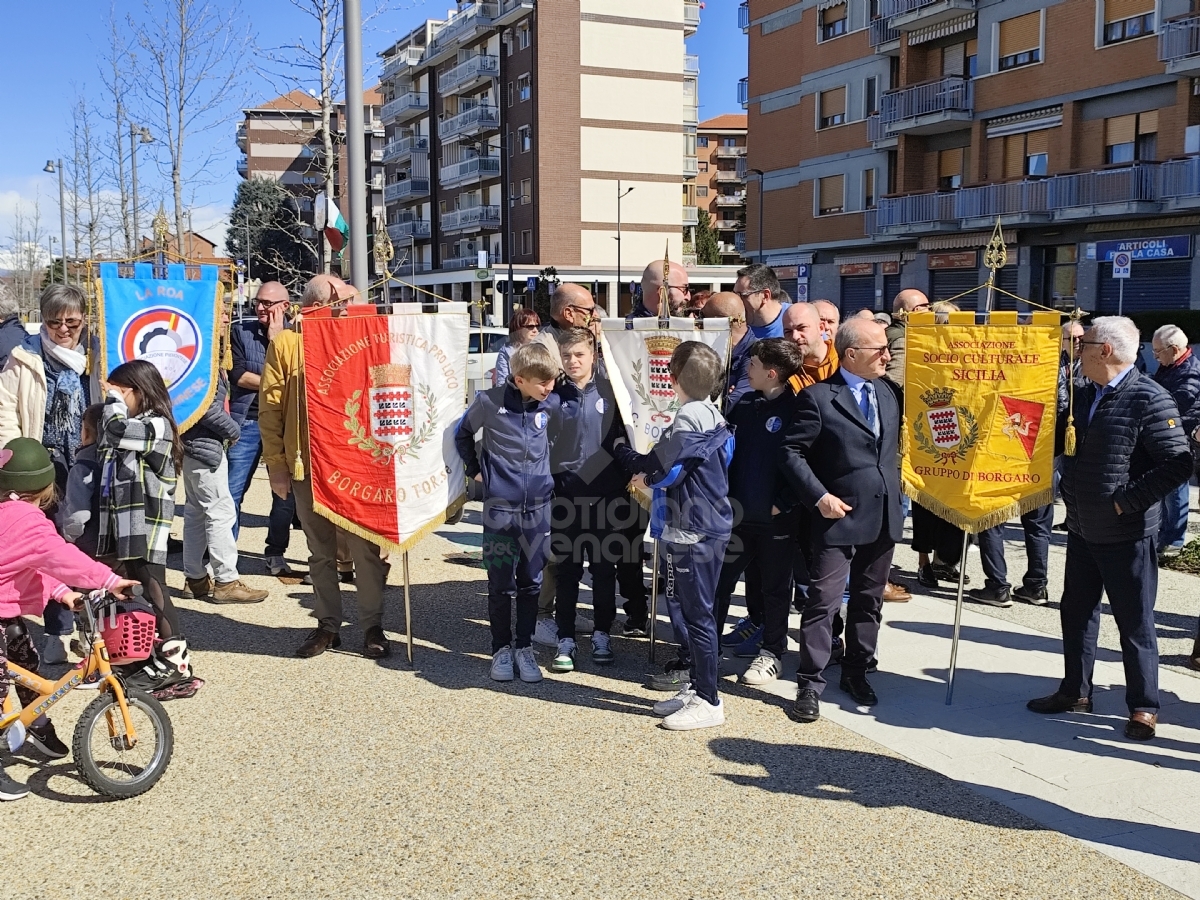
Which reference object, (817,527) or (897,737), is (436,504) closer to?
(817,527)

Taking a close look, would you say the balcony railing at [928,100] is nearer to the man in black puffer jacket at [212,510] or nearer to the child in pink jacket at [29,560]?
→ the man in black puffer jacket at [212,510]

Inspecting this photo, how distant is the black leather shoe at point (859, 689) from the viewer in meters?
5.66

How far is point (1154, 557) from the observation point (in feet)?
17.3

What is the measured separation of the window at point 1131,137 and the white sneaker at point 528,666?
2752 cm

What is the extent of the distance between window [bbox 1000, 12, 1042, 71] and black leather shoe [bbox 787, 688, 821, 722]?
3084cm

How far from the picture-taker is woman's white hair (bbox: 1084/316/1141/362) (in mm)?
5114

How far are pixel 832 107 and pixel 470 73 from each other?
89.8ft

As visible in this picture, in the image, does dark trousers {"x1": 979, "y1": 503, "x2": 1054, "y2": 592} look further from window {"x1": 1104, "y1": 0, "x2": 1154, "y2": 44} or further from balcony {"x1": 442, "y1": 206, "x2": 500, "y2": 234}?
balcony {"x1": 442, "y1": 206, "x2": 500, "y2": 234}

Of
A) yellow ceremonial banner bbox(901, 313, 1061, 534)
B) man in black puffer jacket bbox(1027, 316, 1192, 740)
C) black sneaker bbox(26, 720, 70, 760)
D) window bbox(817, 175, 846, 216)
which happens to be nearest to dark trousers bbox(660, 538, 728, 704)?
yellow ceremonial banner bbox(901, 313, 1061, 534)

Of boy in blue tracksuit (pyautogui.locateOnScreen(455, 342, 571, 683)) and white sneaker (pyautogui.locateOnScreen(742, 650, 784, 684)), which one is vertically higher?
boy in blue tracksuit (pyautogui.locateOnScreen(455, 342, 571, 683))

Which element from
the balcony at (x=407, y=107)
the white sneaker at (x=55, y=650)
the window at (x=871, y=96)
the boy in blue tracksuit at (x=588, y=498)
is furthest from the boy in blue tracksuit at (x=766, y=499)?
the balcony at (x=407, y=107)

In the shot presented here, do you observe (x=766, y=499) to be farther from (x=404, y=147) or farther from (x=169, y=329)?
(x=404, y=147)

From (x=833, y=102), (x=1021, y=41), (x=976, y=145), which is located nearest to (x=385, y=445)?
(x=1021, y=41)

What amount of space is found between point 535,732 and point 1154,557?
3078 mm
